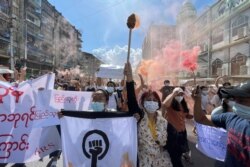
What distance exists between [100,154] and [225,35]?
33110 millimetres

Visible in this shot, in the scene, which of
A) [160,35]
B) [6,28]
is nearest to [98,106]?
[160,35]

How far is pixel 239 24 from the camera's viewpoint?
1227 inches

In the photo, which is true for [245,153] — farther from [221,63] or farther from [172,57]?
[221,63]

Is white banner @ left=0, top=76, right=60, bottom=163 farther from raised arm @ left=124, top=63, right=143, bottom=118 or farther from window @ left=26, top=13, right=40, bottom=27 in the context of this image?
window @ left=26, top=13, right=40, bottom=27

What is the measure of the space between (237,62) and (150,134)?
29990 millimetres

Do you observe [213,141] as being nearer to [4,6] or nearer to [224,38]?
[224,38]

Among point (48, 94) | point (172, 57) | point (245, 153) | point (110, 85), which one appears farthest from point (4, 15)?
point (245, 153)

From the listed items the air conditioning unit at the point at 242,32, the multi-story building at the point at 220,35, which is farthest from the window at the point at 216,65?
the air conditioning unit at the point at 242,32

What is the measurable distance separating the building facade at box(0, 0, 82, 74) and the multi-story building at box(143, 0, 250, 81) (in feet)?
56.7

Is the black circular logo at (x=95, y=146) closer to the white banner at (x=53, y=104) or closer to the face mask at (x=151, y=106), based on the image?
the face mask at (x=151, y=106)

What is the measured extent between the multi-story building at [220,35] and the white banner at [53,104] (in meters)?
22.9

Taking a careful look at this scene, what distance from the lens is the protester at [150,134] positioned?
3807mm

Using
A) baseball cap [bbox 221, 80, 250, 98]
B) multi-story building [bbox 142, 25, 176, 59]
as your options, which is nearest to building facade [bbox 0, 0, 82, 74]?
multi-story building [bbox 142, 25, 176, 59]

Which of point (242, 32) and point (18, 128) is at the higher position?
point (242, 32)
